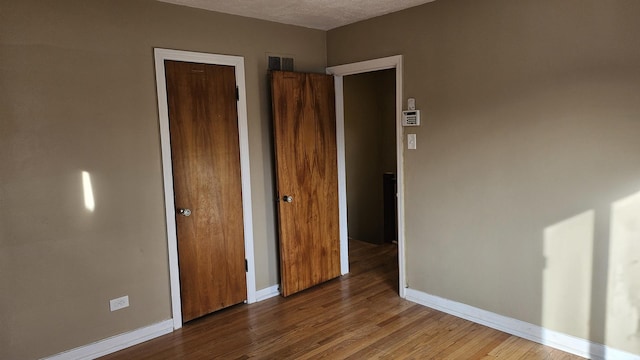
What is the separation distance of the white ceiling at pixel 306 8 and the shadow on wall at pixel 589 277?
6.57 feet

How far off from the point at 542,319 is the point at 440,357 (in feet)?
2.58

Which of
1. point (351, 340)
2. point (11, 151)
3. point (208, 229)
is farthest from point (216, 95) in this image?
point (351, 340)

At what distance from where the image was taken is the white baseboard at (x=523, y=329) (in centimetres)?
276

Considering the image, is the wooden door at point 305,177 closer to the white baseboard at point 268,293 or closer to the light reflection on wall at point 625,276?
the white baseboard at point 268,293

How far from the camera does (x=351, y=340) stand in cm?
317

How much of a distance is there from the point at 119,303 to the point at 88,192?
83cm

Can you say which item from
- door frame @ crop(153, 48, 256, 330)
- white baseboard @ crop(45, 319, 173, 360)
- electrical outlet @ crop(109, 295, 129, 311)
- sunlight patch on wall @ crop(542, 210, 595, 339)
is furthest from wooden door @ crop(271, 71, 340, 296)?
sunlight patch on wall @ crop(542, 210, 595, 339)

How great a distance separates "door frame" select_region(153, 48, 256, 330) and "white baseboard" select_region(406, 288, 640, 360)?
4.92 ft

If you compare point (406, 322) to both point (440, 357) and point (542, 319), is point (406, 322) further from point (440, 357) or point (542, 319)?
point (542, 319)

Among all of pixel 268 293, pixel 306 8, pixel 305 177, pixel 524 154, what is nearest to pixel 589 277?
pixel 524 154

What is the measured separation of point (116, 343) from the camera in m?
3.10

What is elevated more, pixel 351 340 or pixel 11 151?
pixel 11 151

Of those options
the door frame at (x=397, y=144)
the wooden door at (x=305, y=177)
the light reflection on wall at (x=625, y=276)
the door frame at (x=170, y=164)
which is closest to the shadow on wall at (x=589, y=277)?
the light reflection on wall at (x=625, y=276)

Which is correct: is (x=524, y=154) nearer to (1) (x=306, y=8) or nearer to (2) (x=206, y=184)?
(1) (x=306, y=8)
